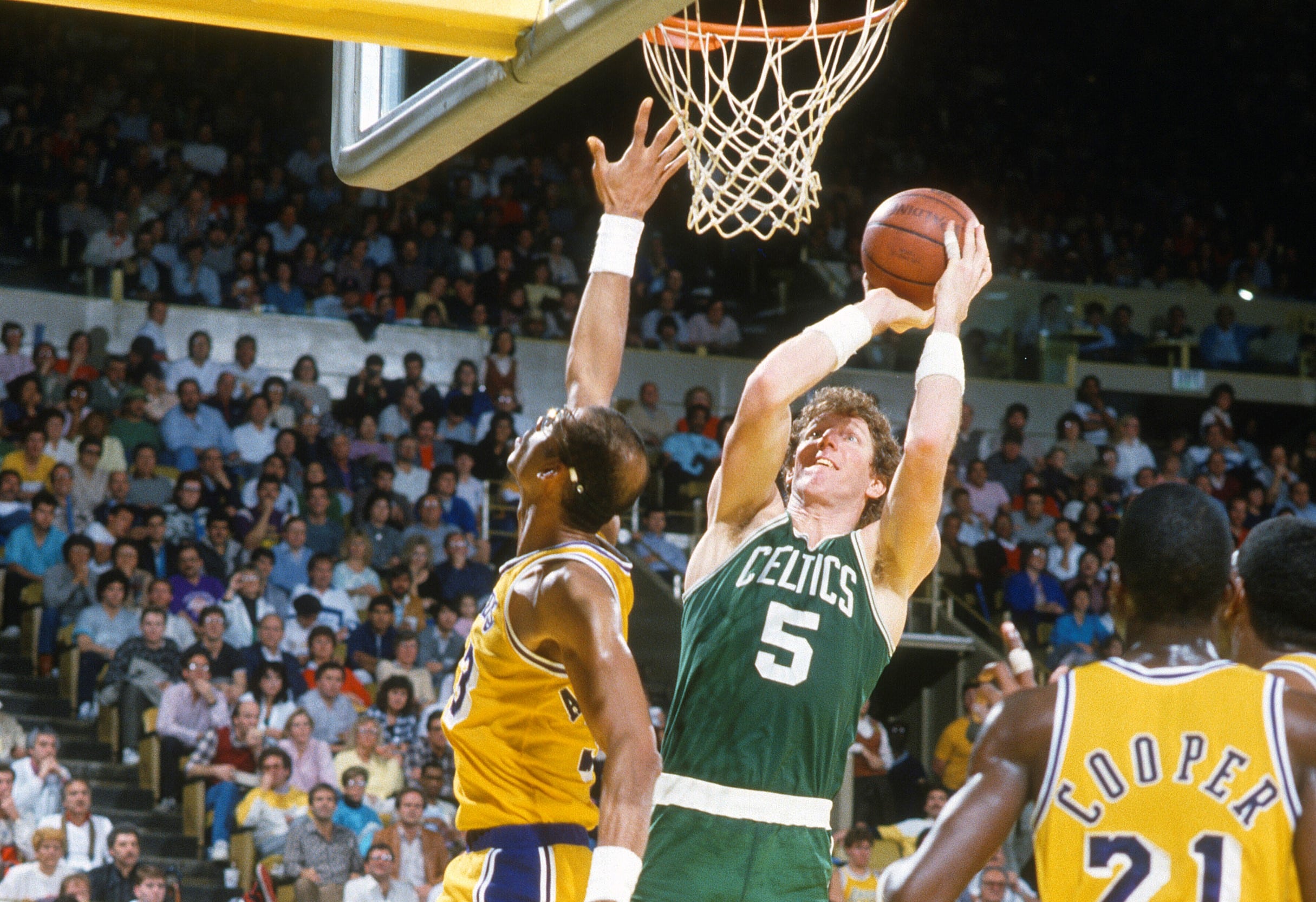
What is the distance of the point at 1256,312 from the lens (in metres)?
16.9

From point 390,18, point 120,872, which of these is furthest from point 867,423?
point 120,872

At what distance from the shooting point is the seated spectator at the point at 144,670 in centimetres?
938

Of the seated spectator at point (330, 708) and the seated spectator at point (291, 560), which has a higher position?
the seated spectator at point (291, 560)

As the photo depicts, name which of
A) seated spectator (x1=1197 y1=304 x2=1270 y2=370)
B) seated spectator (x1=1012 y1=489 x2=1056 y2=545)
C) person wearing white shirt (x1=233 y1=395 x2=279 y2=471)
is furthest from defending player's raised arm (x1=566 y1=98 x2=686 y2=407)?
seated spectator (x1=1197 y1=304 x2=1270 y2=370)

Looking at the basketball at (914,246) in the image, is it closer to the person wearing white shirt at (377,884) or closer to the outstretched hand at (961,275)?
the outstretched hand at (961,275)

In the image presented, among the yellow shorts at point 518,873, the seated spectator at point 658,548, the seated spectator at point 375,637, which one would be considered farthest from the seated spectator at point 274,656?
the yellow shorts at point 518,873

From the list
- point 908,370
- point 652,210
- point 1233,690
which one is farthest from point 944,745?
point 1233,690

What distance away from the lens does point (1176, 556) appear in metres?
2.57

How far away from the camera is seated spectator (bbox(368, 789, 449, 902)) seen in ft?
29.1

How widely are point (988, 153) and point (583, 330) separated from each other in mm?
16116

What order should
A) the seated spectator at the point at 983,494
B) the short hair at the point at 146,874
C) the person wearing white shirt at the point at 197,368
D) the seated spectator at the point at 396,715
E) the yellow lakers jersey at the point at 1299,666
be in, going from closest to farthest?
the yellow lakers jersey at the point at 1299,666 < the short hair at the point at 146,874 < the seated spectator at the point at 396,715 < the person wearing white shirt at the point at 197,368 < the seated spectator at the point at 983,494

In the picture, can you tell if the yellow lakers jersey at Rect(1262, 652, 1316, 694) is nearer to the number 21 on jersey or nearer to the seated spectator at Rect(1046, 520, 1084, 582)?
the number 21 on jersey

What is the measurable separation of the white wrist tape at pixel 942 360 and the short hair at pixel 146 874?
6.12m

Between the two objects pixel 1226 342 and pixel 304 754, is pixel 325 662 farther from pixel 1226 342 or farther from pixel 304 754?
pixel 1226 342
